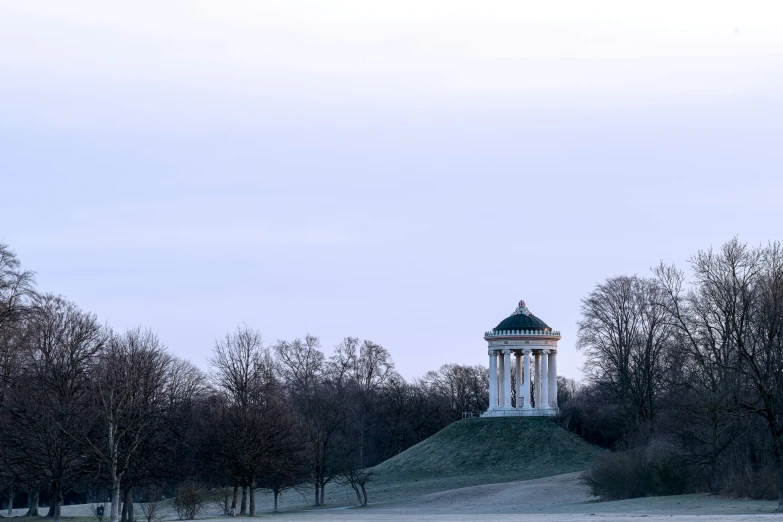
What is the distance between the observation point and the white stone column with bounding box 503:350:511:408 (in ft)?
323

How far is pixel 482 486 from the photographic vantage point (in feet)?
Answer: 244

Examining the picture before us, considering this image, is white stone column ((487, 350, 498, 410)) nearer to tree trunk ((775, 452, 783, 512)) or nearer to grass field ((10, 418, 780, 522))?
grass field ((10, 418, 780, 522))

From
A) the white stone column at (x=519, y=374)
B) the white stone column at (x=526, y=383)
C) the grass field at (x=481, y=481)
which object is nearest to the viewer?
the grass field at (x=481, y=481)

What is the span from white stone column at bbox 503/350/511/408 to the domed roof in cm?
241

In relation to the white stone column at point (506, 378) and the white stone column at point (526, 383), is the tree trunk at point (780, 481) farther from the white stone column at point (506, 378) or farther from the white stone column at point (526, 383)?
the white stone column at point (526, 383)

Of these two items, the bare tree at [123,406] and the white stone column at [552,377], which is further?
the white stone column at [552,377]

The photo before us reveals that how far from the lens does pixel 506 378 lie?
99438 millimetres

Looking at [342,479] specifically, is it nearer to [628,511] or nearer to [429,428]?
[429,428]

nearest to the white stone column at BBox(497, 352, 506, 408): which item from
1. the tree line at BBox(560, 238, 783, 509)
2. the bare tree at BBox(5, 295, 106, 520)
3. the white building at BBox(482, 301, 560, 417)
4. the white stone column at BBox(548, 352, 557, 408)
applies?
the white building at BBox(482, 301, 560, 417)

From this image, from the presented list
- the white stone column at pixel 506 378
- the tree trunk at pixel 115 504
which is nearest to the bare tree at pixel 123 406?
the tree trunk at pixel 115 504

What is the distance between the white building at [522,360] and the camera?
98250 mm

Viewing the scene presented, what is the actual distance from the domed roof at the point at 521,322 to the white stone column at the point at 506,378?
2.41 meters

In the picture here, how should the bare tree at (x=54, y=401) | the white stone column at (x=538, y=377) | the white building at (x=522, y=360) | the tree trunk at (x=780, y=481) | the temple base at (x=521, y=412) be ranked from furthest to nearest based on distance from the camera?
the white stone column at (x=538, y=377), the temple base at (x=521, y=412), the white building at (x=522, y=360), the bare tree at (x=54, y=401), the tree trunk at (x=780, y=481)

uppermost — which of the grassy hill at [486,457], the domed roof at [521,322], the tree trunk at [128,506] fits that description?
the domed roof at [521,322]
